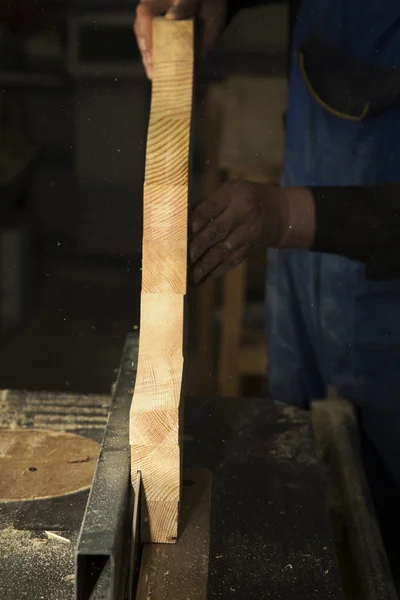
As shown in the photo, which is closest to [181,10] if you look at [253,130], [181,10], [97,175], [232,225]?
[181,10]

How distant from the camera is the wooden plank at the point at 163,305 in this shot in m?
0.80

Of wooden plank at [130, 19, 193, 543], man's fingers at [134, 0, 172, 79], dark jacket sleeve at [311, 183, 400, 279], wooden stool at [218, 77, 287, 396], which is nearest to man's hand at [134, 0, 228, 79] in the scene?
man's fingers at [134, 0, 172, 79]

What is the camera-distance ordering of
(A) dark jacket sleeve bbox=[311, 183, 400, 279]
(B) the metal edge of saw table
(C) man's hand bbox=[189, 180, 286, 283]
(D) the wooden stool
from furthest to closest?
(D) the wooden stool, (A) dark jacket sleeve bbox=[311, 183, 400, 279], (C) man's hand bbox=[189, 180, 286, 283], (B) the metal edge of saw table

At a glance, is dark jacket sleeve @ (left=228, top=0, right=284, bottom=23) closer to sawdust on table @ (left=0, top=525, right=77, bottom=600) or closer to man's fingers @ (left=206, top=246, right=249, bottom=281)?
man's fingers @ (left=206, top=246, right=249, bottom=281)

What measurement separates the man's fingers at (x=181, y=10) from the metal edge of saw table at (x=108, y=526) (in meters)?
0.51

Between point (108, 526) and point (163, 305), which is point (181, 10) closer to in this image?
point (163, 305)

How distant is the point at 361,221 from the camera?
1.13 meters

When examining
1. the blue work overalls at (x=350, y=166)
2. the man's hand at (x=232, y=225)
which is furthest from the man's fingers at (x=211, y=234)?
the blue work overalls at (x=350, y=166)

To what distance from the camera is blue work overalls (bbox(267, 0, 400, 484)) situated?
1.26m

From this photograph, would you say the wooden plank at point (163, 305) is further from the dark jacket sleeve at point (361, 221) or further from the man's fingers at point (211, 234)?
the dark jacket sleeve at point (361, 221)

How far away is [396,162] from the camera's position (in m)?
1.25

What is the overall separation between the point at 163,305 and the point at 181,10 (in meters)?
0.41

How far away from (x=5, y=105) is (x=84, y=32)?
431mm

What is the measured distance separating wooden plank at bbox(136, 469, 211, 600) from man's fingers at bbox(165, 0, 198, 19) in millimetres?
600
